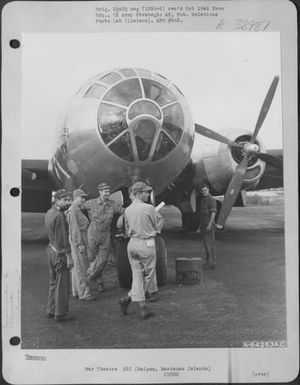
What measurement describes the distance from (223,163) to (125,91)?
1251 mm

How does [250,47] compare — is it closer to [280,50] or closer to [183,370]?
[280,50]

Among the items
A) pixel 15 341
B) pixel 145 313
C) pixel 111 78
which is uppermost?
pixel 111 78

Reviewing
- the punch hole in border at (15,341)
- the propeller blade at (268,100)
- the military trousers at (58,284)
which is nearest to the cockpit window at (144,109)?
the propeller blade at (268,100)

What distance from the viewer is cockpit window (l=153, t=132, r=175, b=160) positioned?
2.77 m

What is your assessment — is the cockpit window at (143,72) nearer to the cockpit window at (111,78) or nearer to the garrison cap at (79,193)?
the cockpit window at (111,78)

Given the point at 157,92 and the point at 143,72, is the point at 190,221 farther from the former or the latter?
the point at 143,72

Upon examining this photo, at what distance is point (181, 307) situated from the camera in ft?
9.02

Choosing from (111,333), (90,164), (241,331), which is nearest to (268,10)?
(90,164)

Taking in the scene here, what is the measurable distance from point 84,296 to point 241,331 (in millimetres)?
1138

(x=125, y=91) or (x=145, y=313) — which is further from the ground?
(x=125, y=91)

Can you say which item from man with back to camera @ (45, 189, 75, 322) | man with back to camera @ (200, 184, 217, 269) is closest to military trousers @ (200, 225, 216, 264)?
man with back to camera @ (200, 184, 217, 269)

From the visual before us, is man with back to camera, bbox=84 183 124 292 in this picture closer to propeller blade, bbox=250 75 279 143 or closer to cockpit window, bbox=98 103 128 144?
cockpit window, bbox=98 103 128 144

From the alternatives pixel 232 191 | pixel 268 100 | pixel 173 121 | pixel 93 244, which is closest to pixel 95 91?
pixel 173 121

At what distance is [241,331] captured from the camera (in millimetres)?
2699
